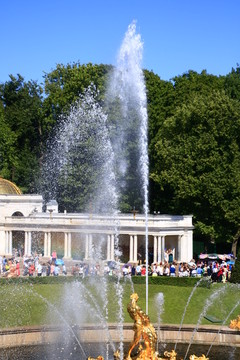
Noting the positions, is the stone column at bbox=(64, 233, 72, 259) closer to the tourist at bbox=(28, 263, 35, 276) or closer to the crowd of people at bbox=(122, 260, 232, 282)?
the crowd of people at bbox=(122, 260, 232, 282)

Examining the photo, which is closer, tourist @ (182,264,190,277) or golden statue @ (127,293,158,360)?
golden statue @ (127,293,158,360)

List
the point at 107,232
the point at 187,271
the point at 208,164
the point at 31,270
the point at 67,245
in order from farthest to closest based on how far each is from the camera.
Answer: the point at 67,245 → the point at 107,232 → the point at 208,164 → the point at 187,271 → the point at 31,270

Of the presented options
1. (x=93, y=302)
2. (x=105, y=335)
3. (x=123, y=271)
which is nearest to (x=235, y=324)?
(x=105, y=335)

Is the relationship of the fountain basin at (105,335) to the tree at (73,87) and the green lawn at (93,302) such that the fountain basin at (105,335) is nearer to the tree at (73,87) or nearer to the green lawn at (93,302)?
the green lawn at (93,302)

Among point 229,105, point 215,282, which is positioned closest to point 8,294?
point 215,282

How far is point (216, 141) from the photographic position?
73812 mm

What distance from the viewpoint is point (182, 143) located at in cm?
7588

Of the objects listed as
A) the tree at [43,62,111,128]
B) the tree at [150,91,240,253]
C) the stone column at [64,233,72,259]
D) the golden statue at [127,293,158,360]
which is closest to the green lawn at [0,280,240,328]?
the golden statue at [127,293,158,360]

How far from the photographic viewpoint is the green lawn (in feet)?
153

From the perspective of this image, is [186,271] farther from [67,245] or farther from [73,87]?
[73,87]

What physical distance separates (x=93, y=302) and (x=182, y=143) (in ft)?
95.0

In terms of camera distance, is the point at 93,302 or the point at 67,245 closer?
the point at 93,302

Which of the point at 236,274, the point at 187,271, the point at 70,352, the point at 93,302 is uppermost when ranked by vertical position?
the point at 236,274

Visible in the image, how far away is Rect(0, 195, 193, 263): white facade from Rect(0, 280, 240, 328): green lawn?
757 inches
